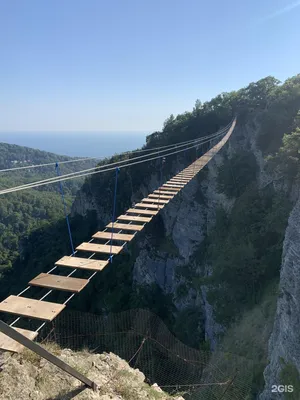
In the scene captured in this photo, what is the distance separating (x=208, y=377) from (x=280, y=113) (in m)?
15.4

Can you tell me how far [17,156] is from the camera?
552 ft

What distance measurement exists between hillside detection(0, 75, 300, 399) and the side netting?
1.35 ft

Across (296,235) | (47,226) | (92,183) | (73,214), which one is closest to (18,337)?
(296,235)

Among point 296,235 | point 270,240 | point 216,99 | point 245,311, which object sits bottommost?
point 245,311

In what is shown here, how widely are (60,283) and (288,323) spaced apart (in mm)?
5313

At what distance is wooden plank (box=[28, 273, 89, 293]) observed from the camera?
438cm

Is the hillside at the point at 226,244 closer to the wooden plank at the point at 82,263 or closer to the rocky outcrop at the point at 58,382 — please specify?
the rocky outcrop at the point at 58,382

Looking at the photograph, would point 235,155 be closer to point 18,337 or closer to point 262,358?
point 262,358

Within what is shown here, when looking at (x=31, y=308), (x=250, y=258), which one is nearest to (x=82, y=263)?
(x=31, y=308)

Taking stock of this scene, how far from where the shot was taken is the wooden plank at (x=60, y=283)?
438 centimetres

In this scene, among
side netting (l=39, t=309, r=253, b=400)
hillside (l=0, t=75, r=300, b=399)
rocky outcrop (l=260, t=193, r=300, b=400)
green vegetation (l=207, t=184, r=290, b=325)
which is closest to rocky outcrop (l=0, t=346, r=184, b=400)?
side netting (l=39, t=309, r=253, b=400)

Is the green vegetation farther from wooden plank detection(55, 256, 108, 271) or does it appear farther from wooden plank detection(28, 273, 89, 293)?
wooden plank detection(28, 273, 89, 293)

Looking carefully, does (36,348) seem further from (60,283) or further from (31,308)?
(60,283)

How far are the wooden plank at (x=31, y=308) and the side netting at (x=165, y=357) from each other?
6.70ft
